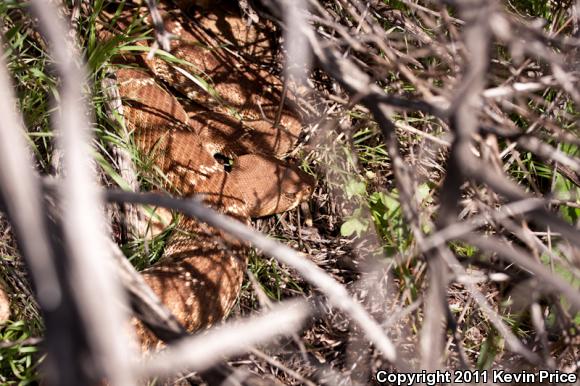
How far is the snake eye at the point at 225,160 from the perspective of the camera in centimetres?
407

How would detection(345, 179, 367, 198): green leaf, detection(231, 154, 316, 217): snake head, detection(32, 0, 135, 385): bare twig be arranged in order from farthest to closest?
detection(231, 154, 316, 217): snake head
detection(345, 179, 367, 198): green leaf
detection(32, 0, 135, 385): bare twig

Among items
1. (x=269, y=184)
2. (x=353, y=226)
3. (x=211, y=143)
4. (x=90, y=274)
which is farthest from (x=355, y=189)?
(x=90, y=274)

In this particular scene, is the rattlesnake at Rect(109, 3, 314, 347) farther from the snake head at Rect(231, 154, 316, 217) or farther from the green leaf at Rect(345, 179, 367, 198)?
the green leaf at Rect(345, 179, 367, 198)

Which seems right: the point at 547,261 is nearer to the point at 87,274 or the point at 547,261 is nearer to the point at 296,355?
the point at 296,355

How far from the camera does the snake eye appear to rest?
13.3 ft

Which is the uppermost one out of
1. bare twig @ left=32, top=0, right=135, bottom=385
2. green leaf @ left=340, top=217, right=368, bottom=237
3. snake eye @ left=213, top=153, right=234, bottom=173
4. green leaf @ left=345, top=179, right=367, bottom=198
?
bare twig @ left=32, top=0, right=135, bottom=385

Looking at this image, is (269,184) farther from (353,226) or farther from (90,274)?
(90,274)

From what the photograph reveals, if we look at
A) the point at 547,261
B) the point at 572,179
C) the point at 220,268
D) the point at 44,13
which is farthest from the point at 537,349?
the point at 44,13

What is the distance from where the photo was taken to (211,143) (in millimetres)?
4000

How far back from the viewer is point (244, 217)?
344 centimetres

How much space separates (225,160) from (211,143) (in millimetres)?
207

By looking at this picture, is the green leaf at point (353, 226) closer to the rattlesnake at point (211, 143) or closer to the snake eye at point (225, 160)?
the rattlesnake at point (211, 143)

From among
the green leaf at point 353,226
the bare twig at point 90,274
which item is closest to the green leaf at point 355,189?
the green leaf at point 353,226

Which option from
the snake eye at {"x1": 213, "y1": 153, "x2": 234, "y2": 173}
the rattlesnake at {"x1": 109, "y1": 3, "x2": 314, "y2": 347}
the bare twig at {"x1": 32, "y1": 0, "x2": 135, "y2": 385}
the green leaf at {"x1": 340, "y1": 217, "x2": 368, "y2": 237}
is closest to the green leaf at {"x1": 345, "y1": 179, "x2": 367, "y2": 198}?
the green leaf at {"x1": 340, "y1": 217, "x2": 368, "y2": 237}
